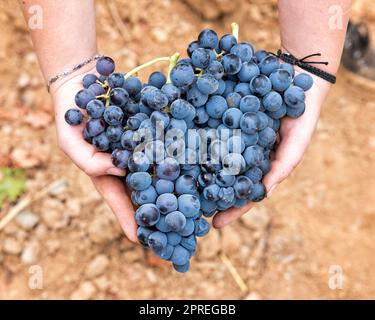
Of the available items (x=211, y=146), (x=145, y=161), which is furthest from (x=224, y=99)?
(x=145, y=161)

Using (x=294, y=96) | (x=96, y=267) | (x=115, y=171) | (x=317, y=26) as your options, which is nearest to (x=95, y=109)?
(x=115, y=171)

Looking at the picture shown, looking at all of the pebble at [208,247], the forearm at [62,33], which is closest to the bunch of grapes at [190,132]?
the forearm at [62,33]

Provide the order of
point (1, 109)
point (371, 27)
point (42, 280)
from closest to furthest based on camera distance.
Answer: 1. point (42, 280)
2. point (1, 109)
3. point (371, 27)

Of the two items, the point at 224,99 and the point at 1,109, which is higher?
the point at 224,99

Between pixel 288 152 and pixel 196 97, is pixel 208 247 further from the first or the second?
pixel 196 97

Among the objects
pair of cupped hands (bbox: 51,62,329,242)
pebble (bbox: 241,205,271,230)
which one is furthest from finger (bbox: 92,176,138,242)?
pebble (bbox: 241,205,271,230)

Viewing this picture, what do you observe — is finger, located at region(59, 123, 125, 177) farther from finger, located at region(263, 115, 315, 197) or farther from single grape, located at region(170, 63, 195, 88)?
finger, located at region(263, 115, 315, 197)

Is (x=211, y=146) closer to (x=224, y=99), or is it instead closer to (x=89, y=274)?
(x=224, y=99)
